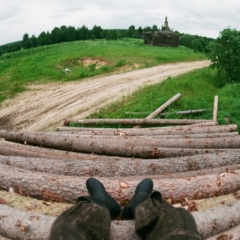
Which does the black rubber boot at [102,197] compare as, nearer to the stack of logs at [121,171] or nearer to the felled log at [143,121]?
the stack of logs at [121,171]

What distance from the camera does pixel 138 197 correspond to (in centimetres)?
425

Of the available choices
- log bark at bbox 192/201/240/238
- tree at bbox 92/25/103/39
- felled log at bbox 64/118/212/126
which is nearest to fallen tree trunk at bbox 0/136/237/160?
log bark at bbox 192/201/240/238

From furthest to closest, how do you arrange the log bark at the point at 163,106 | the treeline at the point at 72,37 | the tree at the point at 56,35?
the tree at the point at 56,35, the treeline at the point at 72,37, the log bark at the point at 163,106

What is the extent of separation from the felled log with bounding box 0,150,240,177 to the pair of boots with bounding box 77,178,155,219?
1096mm

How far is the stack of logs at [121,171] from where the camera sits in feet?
13.1

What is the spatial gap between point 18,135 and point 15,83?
11.2m

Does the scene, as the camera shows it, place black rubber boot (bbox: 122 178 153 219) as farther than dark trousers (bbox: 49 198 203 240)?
Yes

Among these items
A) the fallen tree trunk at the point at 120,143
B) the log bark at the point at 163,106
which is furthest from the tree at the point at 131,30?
the fallen tree trunk at the point at 120,143

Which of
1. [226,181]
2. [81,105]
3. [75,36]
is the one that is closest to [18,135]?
[226,181]

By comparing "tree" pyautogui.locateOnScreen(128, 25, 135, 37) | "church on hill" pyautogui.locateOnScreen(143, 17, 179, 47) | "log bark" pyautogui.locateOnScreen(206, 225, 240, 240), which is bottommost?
"log bark" pyautogui.locateOnScreen(206, 225, 240, 240)

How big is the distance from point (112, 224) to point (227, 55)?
14.5 meters

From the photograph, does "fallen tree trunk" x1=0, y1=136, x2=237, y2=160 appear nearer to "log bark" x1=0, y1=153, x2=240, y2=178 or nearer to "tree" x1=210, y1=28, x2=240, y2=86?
"log bark" x1=0, y1=153, x2=240, y2=178

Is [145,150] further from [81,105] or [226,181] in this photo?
[81,105]

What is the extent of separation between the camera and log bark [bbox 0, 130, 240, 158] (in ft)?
21.7
